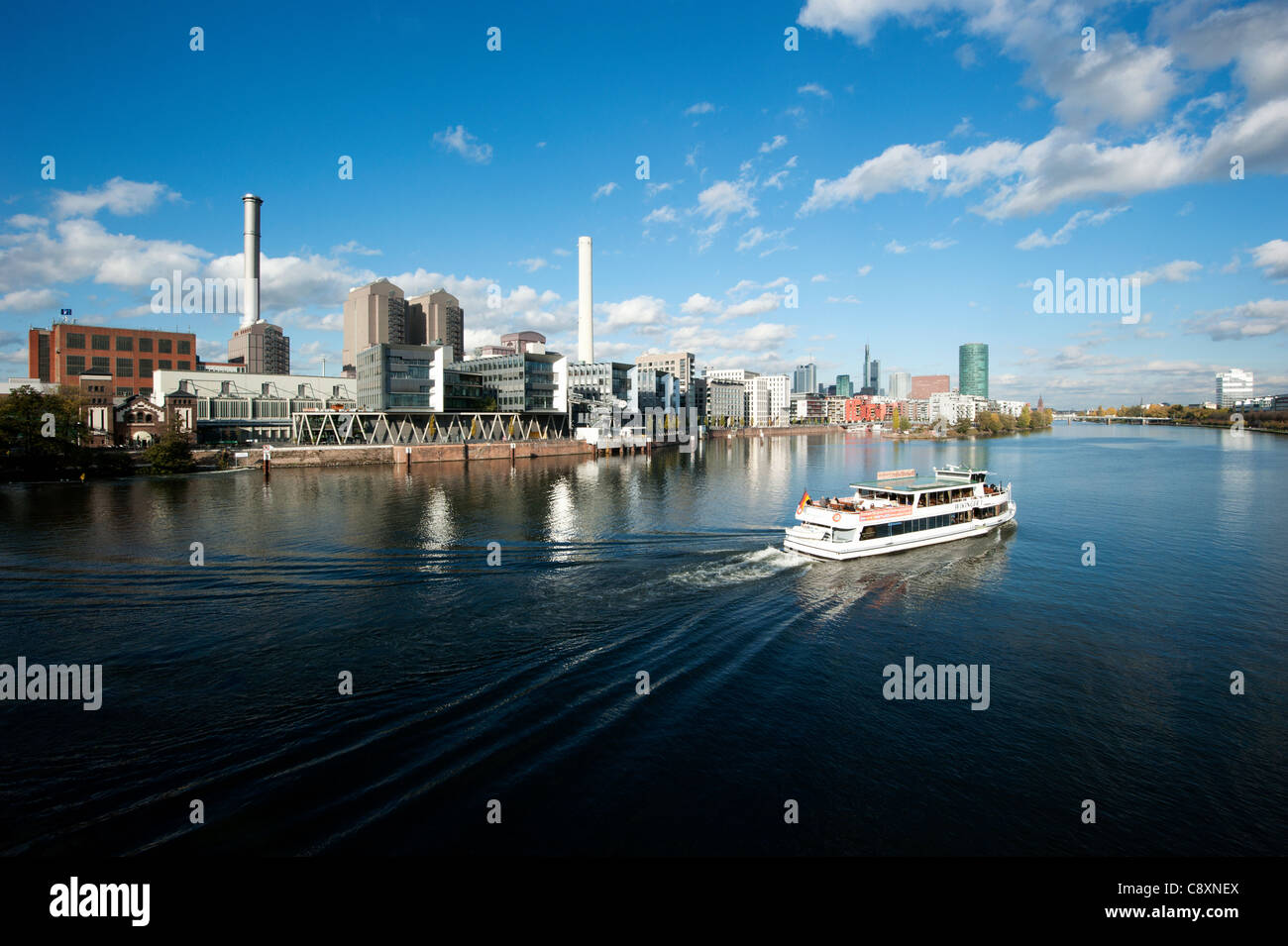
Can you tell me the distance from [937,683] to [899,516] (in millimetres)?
17236

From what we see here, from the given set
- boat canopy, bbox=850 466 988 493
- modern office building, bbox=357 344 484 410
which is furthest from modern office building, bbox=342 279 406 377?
boat canopy, bbox=850 466 988 493

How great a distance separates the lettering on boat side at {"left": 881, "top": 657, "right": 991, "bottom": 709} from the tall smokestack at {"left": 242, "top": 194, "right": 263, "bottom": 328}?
457 ft

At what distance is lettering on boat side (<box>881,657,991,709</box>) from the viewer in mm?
15688

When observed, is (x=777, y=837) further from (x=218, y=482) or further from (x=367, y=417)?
(x=367, y=417)

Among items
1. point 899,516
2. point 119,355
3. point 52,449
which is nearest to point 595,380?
point 119,355

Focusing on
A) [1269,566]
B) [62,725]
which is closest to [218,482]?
[62,725]

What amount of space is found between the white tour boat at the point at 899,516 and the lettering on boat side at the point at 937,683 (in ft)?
40.3

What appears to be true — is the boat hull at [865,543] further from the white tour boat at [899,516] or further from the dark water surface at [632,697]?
the dark water surface at [632,697]

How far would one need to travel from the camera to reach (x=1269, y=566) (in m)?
28.7

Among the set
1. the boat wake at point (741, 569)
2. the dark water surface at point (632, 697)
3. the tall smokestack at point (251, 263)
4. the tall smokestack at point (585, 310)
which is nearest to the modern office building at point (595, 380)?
the tall smokestack at point (585, 310)

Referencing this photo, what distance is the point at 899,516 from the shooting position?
32281mm
